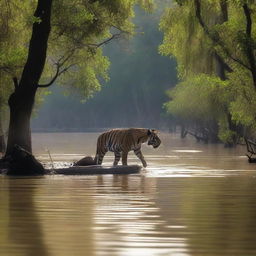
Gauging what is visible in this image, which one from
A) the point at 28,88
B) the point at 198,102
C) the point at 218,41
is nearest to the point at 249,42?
the point at 218,41

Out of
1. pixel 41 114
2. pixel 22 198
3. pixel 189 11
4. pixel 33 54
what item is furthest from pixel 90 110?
pixel 22 198

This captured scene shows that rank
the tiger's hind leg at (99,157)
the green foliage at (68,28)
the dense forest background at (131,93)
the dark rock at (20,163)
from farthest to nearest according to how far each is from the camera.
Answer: the dense forest background at (131,93), the green foliage at (68,28), the tiger's hind leg at (99,157), the dark rock at (20,163)

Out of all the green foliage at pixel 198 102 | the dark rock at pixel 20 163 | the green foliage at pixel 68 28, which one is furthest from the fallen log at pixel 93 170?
the green foliage at pixel 198 102

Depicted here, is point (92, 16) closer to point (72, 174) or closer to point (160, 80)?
point (72, 174)

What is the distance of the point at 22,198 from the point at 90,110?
129223 millimetres

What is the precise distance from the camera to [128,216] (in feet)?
49.1

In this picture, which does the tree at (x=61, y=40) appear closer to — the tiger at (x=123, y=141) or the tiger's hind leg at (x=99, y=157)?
the tiger's hind leg at (x=99, y=157)

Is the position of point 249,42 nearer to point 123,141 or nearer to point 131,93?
point 123,141

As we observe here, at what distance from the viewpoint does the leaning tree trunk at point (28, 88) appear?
98.7 feet

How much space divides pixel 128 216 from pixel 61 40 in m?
20.2

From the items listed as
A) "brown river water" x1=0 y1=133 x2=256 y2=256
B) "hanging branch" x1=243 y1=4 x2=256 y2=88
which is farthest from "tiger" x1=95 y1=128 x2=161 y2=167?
"brown river water" x1=0 y1=133 x2=256 y2=256

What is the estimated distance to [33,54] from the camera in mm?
30406

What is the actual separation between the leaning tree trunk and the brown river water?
16.0 ft

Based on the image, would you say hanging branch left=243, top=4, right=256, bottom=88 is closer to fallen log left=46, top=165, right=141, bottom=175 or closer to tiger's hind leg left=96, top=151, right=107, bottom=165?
tiger's hind leg left=96, top=151, right=107, bottom=165
